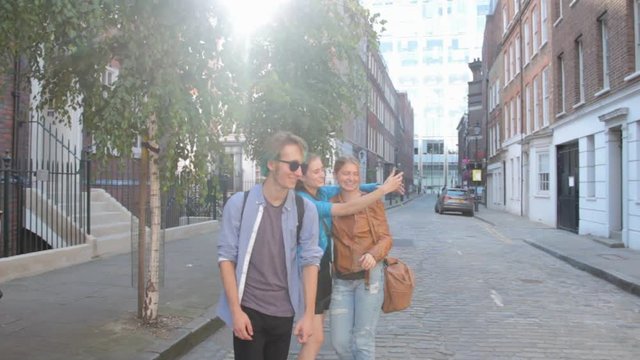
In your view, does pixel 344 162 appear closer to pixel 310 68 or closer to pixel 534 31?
pixel 310 68

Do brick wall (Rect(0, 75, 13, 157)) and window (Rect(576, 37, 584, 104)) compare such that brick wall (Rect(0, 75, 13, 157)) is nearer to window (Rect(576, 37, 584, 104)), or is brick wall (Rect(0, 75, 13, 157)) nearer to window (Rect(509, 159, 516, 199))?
window (Rect(576, 37, 584, 104))

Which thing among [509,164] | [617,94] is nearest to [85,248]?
[617,94]

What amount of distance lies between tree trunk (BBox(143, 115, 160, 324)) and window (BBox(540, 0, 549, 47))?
21.0 metres

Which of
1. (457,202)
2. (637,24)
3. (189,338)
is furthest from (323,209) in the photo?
(457,202)

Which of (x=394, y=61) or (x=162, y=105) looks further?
(x=394, y=61)

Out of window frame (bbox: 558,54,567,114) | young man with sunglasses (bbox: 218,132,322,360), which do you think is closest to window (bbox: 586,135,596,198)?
window frame (bbox: 558,54,567,114)

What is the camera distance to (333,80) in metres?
10.2

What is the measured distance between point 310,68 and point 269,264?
7.31 metres

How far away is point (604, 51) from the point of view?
1652 cm

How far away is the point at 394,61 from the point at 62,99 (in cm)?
10372

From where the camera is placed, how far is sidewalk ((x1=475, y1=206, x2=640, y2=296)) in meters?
10.1

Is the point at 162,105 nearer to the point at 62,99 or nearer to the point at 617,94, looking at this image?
the point at 62,99

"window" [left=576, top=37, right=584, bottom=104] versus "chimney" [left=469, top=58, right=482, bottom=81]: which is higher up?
"chimney" [left=469, top=58, right=482, bottom=81]

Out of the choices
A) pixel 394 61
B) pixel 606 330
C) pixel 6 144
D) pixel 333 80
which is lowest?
pixel 606 330
